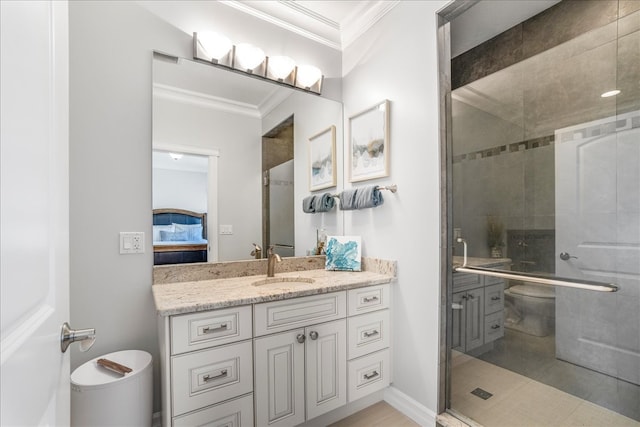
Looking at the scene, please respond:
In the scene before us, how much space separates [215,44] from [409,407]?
8.67 ft

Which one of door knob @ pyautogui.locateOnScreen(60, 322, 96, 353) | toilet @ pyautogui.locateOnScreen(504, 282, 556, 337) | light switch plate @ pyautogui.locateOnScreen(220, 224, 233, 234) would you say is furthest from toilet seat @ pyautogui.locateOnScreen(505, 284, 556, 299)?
door knob @ pyautogui.locateOnScreen(60, 322, 96, 353)

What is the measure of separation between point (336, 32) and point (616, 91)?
6.16ft

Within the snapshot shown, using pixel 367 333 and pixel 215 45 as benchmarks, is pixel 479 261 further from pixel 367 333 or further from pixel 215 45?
pixel 215 45

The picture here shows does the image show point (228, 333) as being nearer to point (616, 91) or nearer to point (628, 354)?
point (628, 354)

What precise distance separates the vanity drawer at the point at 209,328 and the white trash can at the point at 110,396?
310mm

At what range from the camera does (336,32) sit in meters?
2.44

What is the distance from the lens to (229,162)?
2.03 meters

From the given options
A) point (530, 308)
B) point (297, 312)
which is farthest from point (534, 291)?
point (297, 312)

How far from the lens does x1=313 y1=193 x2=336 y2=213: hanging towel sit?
2367 mm

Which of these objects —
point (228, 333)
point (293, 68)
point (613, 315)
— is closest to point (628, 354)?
point (613, 315)

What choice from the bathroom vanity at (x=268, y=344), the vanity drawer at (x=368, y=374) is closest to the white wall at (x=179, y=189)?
the bathroom vanity at (x=268, y=344)

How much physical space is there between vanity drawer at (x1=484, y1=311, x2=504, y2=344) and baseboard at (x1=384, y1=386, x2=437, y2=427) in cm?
56

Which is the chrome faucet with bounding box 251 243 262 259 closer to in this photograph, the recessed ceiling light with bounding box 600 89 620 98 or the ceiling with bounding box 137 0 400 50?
the ceiling with bounding box 137 0 400 50

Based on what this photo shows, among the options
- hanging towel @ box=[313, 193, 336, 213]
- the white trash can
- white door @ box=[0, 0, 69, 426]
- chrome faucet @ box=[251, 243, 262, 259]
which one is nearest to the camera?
white door @ box=[0, 0, 69, 426]
